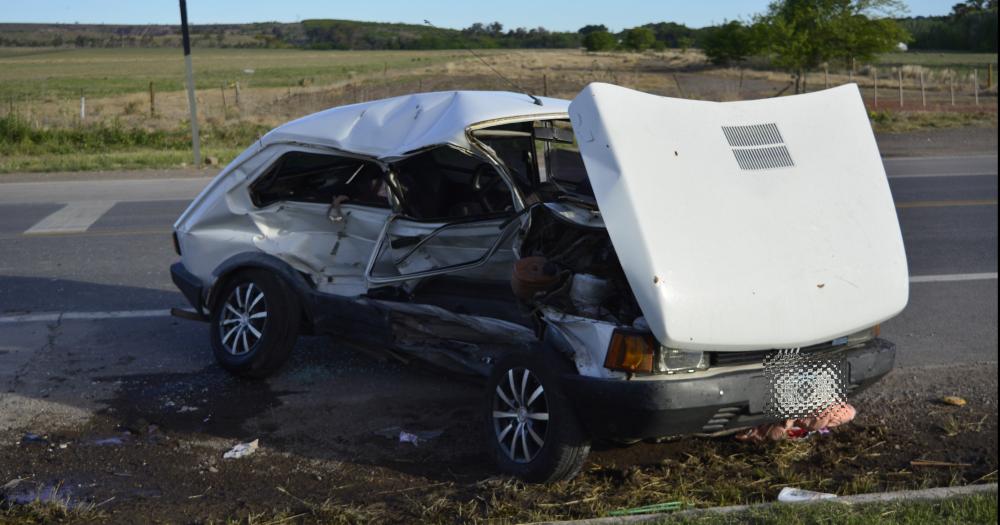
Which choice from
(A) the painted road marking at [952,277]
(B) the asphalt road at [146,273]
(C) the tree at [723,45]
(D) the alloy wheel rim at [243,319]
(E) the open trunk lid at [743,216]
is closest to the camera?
(E) the open trunk lid at [743,216]

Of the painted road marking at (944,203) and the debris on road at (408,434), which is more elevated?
the painted road marking at (944,203)

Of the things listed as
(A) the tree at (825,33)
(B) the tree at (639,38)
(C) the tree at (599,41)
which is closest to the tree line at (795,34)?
(A) the tree at (825,33)

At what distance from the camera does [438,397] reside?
20.1 ft

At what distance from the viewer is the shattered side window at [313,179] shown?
6707 millimetres

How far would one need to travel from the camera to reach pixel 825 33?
98.8 feet

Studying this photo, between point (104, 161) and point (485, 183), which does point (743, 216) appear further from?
point (104, 161)

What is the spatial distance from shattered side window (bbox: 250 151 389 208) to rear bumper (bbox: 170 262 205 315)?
2.26 feet

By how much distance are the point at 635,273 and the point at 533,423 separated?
0.92 metres

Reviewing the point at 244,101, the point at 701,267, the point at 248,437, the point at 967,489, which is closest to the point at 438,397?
the point at 248,437

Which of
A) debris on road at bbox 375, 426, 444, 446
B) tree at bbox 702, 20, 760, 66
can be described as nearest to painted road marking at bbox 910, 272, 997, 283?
debris on road at bbox 375, 426, 444, 446

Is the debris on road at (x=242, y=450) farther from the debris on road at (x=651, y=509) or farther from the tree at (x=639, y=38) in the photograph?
the tree at (x=639, y=38)

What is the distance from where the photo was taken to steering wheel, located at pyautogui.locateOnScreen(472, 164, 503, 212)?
20.7 ft

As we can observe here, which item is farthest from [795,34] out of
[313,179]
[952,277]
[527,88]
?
[313,179]

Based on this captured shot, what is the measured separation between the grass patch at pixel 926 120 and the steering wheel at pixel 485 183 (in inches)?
788
